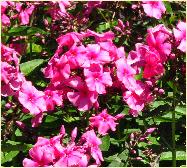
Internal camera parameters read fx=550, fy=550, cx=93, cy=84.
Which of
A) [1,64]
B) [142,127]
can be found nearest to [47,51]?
[142,127]

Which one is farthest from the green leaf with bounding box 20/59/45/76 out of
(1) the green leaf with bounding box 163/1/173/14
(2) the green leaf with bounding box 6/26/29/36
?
(1) the green leaf with bounding box 163/1/173/14

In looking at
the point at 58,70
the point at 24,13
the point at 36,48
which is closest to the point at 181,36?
the point at 58,70

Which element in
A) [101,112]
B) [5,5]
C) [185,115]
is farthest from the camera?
[5,5]

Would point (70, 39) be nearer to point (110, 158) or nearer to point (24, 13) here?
point (110, 158)

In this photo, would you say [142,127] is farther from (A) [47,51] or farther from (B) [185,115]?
(A) [47,51]

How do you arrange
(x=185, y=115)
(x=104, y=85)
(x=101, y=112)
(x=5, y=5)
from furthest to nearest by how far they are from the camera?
1. (x=5, y=5)
2. (x=185, y=115)
3. (x=101, y=112)
4. (x=104, y=85)

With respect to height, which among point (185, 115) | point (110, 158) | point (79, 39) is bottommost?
point (110, 158)

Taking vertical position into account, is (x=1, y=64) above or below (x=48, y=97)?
above

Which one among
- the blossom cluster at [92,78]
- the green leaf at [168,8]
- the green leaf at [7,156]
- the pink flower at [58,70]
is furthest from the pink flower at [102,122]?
the green leaf at [168,8]
